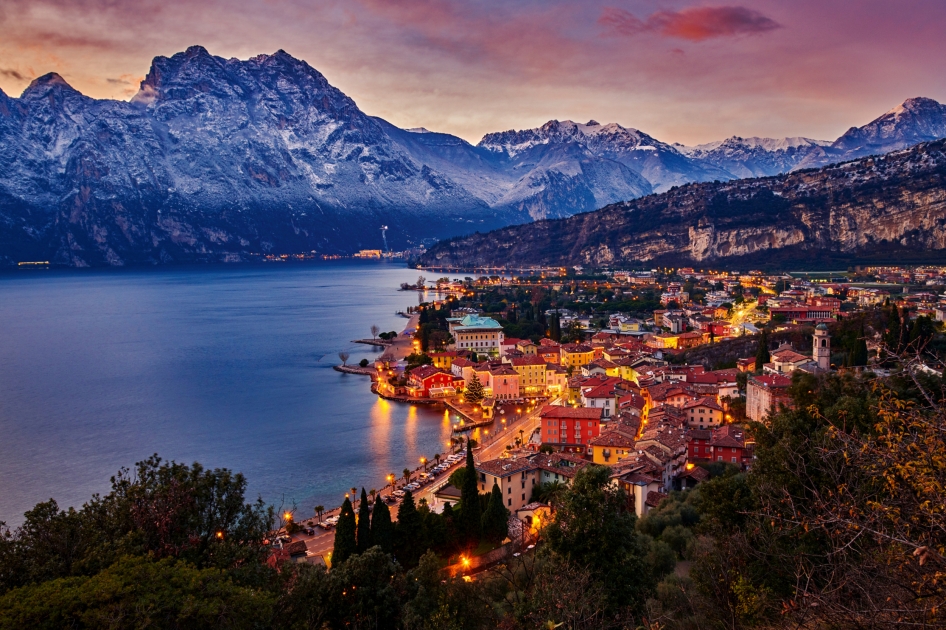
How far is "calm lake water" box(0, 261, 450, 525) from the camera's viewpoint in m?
15.5

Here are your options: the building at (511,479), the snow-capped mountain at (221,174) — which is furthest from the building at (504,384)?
the snow-capped mountain at (221,174)

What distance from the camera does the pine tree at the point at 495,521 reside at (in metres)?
10.7

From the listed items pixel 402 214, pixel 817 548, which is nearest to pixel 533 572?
pixel 817 548

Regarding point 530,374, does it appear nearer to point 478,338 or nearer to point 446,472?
point 478,338

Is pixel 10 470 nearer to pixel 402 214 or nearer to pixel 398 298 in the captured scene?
pixel 398 298

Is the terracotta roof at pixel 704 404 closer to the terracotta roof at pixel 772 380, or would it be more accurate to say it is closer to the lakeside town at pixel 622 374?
the lakeside town at pixel 622 374

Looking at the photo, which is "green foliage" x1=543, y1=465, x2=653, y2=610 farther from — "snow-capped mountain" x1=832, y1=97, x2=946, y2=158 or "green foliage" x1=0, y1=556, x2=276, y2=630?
"snow-capped mountain" x1=832, y1=97, x2=946, y2=158

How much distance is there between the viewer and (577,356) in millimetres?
25000

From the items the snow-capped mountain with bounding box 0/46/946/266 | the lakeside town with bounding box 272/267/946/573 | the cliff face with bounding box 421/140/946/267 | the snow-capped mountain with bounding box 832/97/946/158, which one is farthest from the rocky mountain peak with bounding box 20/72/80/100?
the snow-capped mountain with bounding box 832/97/946/158

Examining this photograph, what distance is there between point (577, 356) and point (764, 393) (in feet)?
35.5

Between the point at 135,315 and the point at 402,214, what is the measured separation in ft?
380

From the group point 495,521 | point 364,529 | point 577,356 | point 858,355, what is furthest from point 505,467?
point 577,356

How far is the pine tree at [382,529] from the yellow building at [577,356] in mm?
15746

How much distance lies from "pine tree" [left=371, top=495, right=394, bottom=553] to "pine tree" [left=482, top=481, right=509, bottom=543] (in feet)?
5.66
